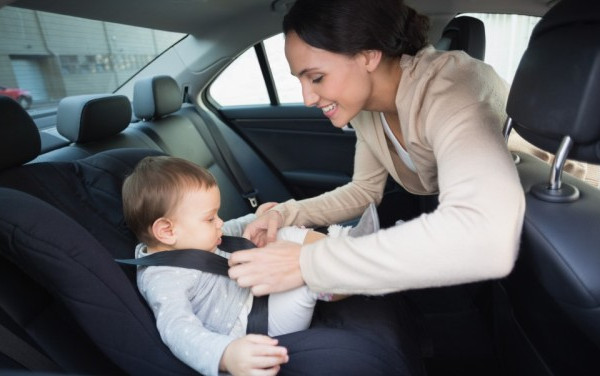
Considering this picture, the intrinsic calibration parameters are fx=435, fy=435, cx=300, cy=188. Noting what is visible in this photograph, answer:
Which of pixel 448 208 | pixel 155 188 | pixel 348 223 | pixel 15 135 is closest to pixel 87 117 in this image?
pixel 15 135

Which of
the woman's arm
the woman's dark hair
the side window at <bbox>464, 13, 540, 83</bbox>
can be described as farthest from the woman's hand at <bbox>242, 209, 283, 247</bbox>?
the side window at <bbox>464, 13, 540, 83</bbox>

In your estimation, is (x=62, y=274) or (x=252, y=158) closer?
(x=62, y=274)

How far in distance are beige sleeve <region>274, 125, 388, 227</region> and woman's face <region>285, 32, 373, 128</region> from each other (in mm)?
353

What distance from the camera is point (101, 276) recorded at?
96cm

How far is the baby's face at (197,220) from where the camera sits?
119 cm

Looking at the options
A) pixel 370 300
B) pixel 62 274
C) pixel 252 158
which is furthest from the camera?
pixel 252 158

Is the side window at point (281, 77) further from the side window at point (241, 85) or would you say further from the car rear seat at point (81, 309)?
the car rear seat at point (81, 309)

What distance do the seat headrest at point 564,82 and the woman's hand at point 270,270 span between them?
23.7 inches

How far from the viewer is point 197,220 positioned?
121 cm

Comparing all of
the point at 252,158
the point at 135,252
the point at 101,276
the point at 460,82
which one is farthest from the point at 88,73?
the point at 460,82

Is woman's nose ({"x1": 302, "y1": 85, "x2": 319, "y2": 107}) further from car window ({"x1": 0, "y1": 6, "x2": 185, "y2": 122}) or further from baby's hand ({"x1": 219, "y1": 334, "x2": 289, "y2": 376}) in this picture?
car window ({"x1": 0, "y1": 6, "x2": 185, "y2": 122})

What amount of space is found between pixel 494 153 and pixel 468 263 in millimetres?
226

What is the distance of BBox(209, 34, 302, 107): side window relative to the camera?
2973 mm

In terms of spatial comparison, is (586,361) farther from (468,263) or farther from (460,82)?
(460,82)
